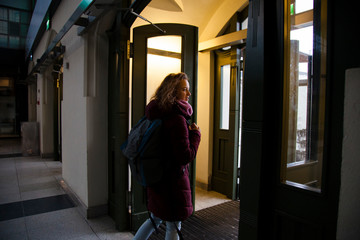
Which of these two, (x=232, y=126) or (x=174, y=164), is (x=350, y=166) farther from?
(x=232, y=126)

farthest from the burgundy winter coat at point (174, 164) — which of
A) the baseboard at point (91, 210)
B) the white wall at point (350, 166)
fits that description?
the baseboard at point (91, 210)

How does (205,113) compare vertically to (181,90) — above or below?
below

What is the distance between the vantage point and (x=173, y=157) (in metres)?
1.76

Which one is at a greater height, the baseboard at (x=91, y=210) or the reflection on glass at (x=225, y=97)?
the reflection on glass at (x=225, y=97)

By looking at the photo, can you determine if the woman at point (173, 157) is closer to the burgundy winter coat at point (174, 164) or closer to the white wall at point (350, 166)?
the burgundy winter coat at point (174, 164)

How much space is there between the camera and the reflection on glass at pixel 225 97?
163 inches

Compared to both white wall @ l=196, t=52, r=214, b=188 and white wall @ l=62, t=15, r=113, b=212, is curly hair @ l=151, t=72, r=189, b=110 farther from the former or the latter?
white wall @ l=196, t=52, r=214, b=188

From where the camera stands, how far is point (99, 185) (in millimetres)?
3357

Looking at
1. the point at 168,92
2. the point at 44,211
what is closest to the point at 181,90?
the point at 168,92

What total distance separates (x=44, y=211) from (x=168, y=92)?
2986 mm

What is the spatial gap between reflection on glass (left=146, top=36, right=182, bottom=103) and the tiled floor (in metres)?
1.80

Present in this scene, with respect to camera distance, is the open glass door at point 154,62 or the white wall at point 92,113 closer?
the open glass door at point 154,62

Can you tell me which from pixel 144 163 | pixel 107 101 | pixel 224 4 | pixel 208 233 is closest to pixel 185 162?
pixel 144 163

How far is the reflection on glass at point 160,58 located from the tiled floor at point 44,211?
1798 mm
